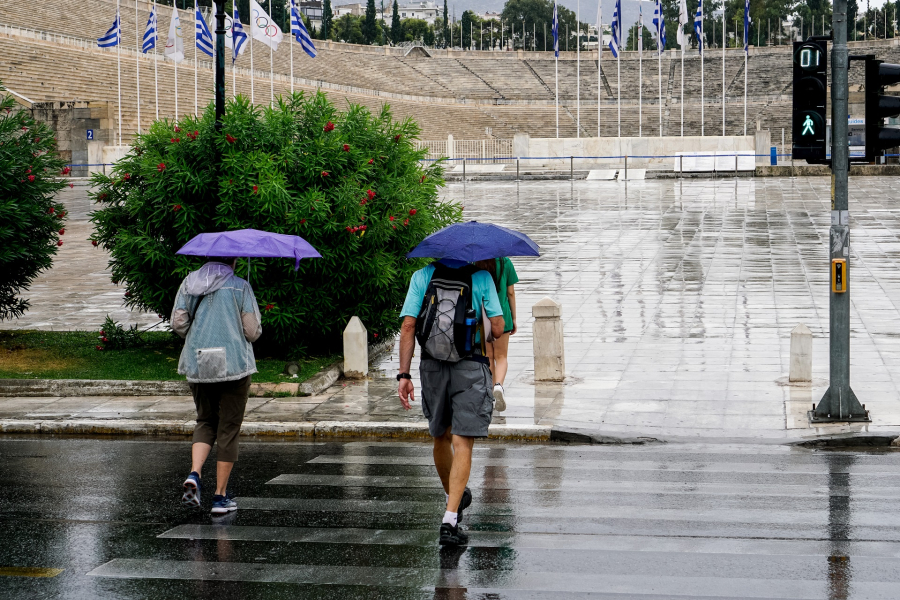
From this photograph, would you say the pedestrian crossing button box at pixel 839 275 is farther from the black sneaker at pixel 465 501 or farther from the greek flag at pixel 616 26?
the greek flag at pixel 616 26

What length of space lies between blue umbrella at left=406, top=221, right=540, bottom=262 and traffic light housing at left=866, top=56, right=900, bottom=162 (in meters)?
4.97

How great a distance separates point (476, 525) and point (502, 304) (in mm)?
2339

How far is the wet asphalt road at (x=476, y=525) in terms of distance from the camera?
236 inches

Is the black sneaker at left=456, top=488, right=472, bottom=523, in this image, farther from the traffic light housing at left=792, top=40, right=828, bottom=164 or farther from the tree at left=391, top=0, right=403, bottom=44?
the tree at left=391, top=0, right=403, bottom=44

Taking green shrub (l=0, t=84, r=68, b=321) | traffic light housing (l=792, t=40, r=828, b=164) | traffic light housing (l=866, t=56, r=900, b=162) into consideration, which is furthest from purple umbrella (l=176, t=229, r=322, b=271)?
green shrub (l=0, t=84, r=68, b=321)

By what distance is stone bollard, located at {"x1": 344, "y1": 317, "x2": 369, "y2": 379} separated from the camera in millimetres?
13000

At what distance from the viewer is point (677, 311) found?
17.2m

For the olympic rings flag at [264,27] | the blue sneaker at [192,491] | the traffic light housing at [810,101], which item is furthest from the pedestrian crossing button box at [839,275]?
the olympic rings flag at [264,27]

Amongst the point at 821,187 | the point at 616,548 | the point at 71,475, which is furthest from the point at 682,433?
the point at 821,187

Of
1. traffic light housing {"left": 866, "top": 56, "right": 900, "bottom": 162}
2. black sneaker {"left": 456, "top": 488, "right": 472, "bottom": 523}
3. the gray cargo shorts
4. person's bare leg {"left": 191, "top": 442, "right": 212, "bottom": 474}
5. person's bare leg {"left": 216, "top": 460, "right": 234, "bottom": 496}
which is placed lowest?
black sneaker {"left": 456, "top": 488, "right": 472, "bottom": 523}

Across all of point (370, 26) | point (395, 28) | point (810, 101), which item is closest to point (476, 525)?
point (810, 101)

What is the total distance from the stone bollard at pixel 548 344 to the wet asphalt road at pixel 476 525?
2773 mm

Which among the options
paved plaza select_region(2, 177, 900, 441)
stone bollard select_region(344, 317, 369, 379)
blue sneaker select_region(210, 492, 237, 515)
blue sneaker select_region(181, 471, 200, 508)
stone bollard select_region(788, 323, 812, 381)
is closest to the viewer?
blue sneaker select_region(210, 492, 237, 515)

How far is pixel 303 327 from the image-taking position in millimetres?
13406
